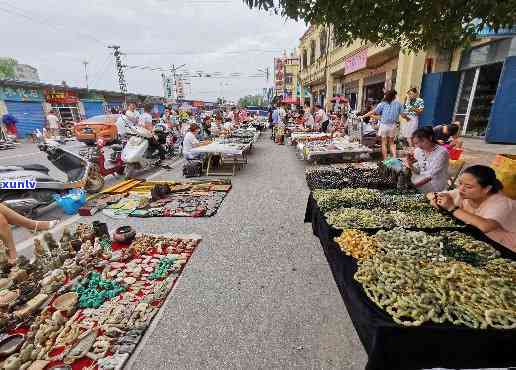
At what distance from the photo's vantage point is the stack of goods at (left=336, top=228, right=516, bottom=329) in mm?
1470

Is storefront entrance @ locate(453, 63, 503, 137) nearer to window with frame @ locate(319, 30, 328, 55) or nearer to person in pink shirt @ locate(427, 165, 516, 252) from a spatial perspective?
person in pink shirt @ locate(427, 165, 516, 252)

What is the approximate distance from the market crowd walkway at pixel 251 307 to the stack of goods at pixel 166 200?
1.30 ft

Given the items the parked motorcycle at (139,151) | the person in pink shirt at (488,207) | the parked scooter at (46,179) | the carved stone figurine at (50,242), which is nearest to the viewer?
the person in pink shirt at (488,207)

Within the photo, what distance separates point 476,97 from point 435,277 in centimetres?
1191

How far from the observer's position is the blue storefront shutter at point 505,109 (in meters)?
8.05

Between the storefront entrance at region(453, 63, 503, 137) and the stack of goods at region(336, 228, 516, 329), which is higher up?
the storefront entrance at region(453, 63, 503, 137)

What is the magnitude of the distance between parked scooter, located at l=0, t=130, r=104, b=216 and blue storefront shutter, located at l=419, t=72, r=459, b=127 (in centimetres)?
1309

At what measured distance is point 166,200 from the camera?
587 cm

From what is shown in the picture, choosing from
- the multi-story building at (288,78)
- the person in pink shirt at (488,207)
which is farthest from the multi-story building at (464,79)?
the multi-story building at (288,78)

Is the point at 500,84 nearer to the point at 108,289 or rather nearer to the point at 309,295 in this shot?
the point at 309,295

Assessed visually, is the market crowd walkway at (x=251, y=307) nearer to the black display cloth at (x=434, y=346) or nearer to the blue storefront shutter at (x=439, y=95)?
the black display cloth at (x=434, y=346)

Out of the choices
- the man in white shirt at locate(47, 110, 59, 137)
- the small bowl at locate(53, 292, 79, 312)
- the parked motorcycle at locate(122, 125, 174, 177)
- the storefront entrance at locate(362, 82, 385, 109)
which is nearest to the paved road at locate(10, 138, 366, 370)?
the small bowl at locate(53, 292, 79, 312)

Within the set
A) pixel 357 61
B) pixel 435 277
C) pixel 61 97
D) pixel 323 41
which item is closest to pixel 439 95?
pixel 357 61

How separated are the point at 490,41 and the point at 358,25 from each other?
30.5ft
